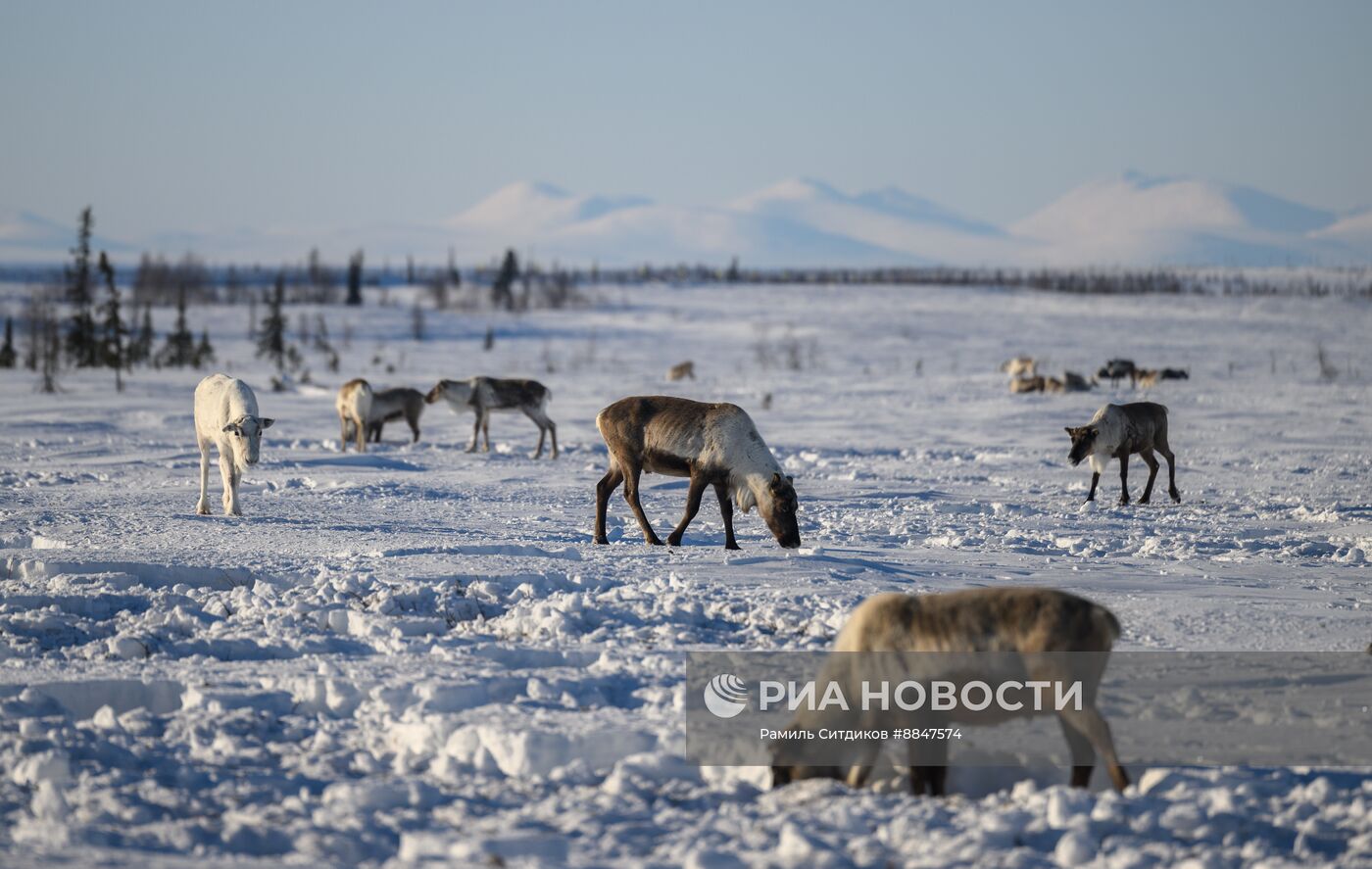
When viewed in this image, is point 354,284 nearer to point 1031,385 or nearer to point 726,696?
point 1031,385

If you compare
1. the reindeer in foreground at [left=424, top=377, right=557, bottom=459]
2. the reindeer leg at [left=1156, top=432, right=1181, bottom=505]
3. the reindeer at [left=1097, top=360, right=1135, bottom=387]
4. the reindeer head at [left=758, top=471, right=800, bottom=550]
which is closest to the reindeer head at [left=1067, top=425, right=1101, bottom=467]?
the reindeer leg at [left=1156, top=432, right=1181, bottom=505]

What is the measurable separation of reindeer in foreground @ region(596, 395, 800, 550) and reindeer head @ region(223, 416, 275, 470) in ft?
13.8

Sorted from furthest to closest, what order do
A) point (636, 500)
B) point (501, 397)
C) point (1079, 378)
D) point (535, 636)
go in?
point (1079, 378) < point (501, 397) < point (636, 500) < point (535, 636)

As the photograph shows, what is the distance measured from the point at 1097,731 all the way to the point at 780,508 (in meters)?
5.84

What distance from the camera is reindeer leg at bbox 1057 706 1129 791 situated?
19.0 feet

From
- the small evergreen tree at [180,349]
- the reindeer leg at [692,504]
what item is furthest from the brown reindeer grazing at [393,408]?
the small evergreen tree at [180,349]

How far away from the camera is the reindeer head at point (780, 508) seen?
11.5m

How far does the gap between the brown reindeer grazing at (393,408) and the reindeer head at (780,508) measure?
14.6m

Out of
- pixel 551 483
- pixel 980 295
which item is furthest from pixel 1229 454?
pixel 980 295

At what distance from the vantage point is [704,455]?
1159 centimetres

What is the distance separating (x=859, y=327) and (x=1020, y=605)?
73.1m

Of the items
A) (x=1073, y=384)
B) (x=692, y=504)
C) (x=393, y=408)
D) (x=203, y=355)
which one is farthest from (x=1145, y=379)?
(x=203, y=355)

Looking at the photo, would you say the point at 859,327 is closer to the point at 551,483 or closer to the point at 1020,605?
the point at 551,483

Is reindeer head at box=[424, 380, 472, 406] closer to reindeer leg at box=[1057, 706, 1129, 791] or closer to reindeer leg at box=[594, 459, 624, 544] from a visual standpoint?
reindeer leg at box=[594, 459, 624, 544]
